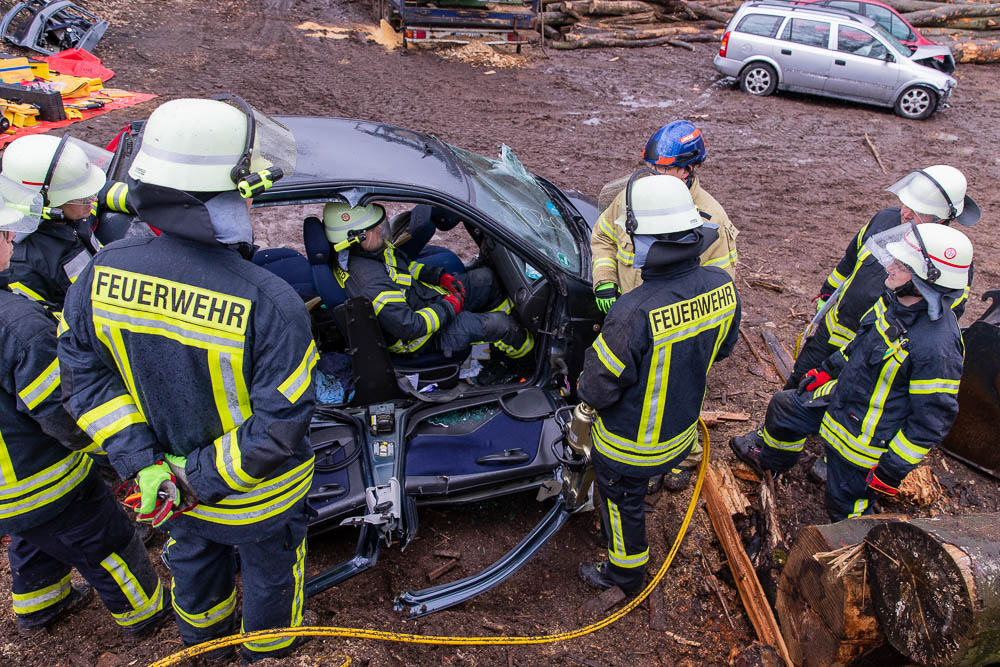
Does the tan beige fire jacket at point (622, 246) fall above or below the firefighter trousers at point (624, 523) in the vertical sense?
above

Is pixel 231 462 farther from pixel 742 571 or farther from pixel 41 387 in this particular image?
pixel 742 571

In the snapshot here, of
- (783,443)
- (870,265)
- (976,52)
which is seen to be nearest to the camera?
(783,443)

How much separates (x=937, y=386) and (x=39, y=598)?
3.92 m

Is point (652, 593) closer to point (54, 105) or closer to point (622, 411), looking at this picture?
point (622, 411)

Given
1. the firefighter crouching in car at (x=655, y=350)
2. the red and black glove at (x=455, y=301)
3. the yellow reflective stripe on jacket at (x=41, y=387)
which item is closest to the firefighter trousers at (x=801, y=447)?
the firefighter crouching in car at (x=655, y=350)

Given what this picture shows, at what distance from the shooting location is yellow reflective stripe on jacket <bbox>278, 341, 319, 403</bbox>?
6.47ft

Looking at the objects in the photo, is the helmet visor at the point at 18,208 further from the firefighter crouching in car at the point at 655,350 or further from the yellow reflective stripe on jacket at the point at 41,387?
the firefighter crouching in car at the point at 655,350

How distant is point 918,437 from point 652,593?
4.60 ft

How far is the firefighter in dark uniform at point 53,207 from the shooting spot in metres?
2.89

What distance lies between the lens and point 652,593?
3.22 metres

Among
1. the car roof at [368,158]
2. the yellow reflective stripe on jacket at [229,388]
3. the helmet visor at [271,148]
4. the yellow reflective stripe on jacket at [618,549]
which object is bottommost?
the yellow reflective stripe on jacket at [618,549]

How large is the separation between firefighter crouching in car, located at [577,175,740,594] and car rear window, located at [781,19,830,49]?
9.60 meters

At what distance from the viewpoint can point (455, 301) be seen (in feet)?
11.4

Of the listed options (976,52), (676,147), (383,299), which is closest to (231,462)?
(383,299)
